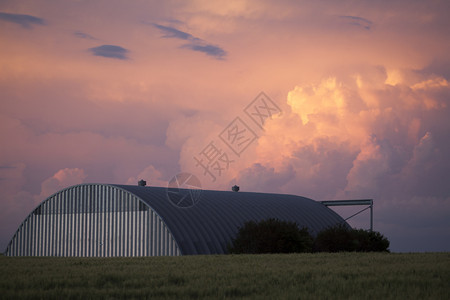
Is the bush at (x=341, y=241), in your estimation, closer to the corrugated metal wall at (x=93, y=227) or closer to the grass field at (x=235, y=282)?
the corrugated metal wall at (x=93, y=227)

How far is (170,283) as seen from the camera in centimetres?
2214

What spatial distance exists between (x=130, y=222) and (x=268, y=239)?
11.8 m

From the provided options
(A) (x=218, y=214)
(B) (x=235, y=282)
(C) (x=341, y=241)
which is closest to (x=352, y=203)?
(C) (x=341, y=241)

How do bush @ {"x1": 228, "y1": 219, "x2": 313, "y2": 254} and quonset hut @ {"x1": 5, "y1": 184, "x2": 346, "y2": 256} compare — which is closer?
quonset hut @ {"x1": 5, "y1": 184, "x2": 346, "y2": 256}

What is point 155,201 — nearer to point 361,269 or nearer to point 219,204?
point 219,204

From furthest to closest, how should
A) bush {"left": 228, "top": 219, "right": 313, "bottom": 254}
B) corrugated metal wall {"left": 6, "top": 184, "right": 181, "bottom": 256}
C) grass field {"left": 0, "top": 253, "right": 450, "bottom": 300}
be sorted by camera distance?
bush {"left": 228, "top": 219, "right": 313, "bottom": 254}
corrugated metal wall {"left": 6, "top": 184, "right": 181, "bottom": 256}
grass field {"left": 0, "top": 253, "right": 450, "bottom": 300}

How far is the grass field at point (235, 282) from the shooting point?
1917 centimetres

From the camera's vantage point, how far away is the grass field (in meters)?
19.2

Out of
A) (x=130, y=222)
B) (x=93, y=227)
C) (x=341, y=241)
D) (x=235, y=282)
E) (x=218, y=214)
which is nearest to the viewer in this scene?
(x=235, y=282)

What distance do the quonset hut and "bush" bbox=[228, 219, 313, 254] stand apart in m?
1.31

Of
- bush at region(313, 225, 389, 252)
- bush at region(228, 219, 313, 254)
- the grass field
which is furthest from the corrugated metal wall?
the grass field

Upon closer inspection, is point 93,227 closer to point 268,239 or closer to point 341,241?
point 268,239

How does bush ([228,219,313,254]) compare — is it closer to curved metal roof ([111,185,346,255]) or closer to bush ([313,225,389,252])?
curved metal roof ([111,185,346,255])

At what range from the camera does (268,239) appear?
50.1 m
